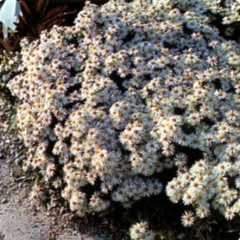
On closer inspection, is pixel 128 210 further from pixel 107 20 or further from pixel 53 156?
pixel 107 20

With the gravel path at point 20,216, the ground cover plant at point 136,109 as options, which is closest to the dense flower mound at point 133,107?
the ground cover plant at point 136,109

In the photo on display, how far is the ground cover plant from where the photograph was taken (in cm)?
344

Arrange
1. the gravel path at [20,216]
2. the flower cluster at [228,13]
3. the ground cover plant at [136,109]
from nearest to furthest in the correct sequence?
the ground cover plant at [136,109] → the gravel path at [20,216] → the flower cluster at [228,13]

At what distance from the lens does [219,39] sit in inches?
162

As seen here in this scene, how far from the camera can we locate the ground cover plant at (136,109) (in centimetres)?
344

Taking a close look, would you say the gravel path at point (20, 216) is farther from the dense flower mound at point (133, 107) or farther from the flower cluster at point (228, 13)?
the flower cluster at point (228, 13)

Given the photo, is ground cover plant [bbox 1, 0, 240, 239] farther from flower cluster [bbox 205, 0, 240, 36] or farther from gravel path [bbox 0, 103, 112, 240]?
gravel path [bbox 0, 103, 112, 240]

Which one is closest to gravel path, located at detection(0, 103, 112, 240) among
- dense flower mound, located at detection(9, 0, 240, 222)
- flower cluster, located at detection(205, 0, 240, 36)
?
dense flower mound, located at detection(9, 0, 240, 222)

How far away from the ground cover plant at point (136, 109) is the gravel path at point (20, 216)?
0.12 meters

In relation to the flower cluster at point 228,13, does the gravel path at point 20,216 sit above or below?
below

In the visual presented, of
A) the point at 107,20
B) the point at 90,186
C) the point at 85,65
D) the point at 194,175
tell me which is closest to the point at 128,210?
the point at 90,186

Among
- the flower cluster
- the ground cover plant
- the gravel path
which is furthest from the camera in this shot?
the flower cluster

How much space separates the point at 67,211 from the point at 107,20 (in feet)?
4.08

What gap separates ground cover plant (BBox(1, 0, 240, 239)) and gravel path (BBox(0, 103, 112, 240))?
4.9 inches
